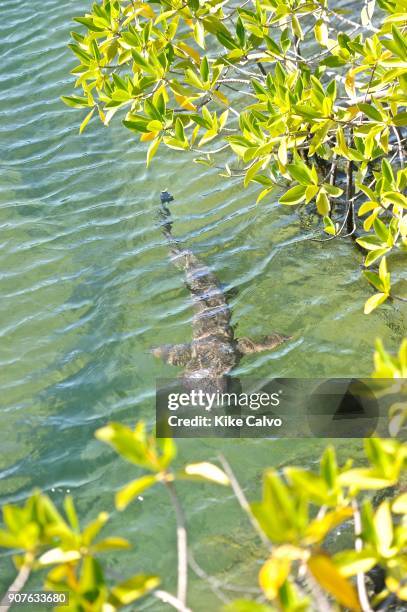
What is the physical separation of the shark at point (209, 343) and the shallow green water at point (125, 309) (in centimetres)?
8

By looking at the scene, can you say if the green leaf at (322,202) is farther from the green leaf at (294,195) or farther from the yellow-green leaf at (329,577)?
the yellow-green leaf at (329,577)

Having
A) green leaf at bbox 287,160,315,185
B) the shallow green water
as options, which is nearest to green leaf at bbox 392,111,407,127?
green leaf at bbox 287,160,315,185

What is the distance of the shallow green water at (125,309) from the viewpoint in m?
4.30

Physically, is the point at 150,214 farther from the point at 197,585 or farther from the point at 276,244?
the point at 197,585

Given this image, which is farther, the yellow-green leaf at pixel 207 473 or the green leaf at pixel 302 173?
the green leaf at pixel 302 173

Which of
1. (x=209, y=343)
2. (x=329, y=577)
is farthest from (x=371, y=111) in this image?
(x=329, y=577)

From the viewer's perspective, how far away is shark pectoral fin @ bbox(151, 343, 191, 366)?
16.9ft

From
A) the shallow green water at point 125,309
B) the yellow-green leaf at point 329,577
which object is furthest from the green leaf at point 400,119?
the yellow-green leaf at point 329,577

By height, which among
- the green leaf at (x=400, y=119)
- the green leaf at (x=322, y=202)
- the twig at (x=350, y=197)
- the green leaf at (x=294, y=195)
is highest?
the green leaf at (x=400, y=119)

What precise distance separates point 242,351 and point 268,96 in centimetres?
180

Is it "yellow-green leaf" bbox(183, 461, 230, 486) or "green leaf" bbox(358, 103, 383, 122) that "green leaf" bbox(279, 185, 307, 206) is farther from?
"yellow-green leaf" bbox(183, 461, 230, 486)

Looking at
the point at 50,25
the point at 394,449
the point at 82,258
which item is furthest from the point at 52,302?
the point at 50,25

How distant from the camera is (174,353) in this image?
5195 mm

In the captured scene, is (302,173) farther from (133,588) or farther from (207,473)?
(133,588)
